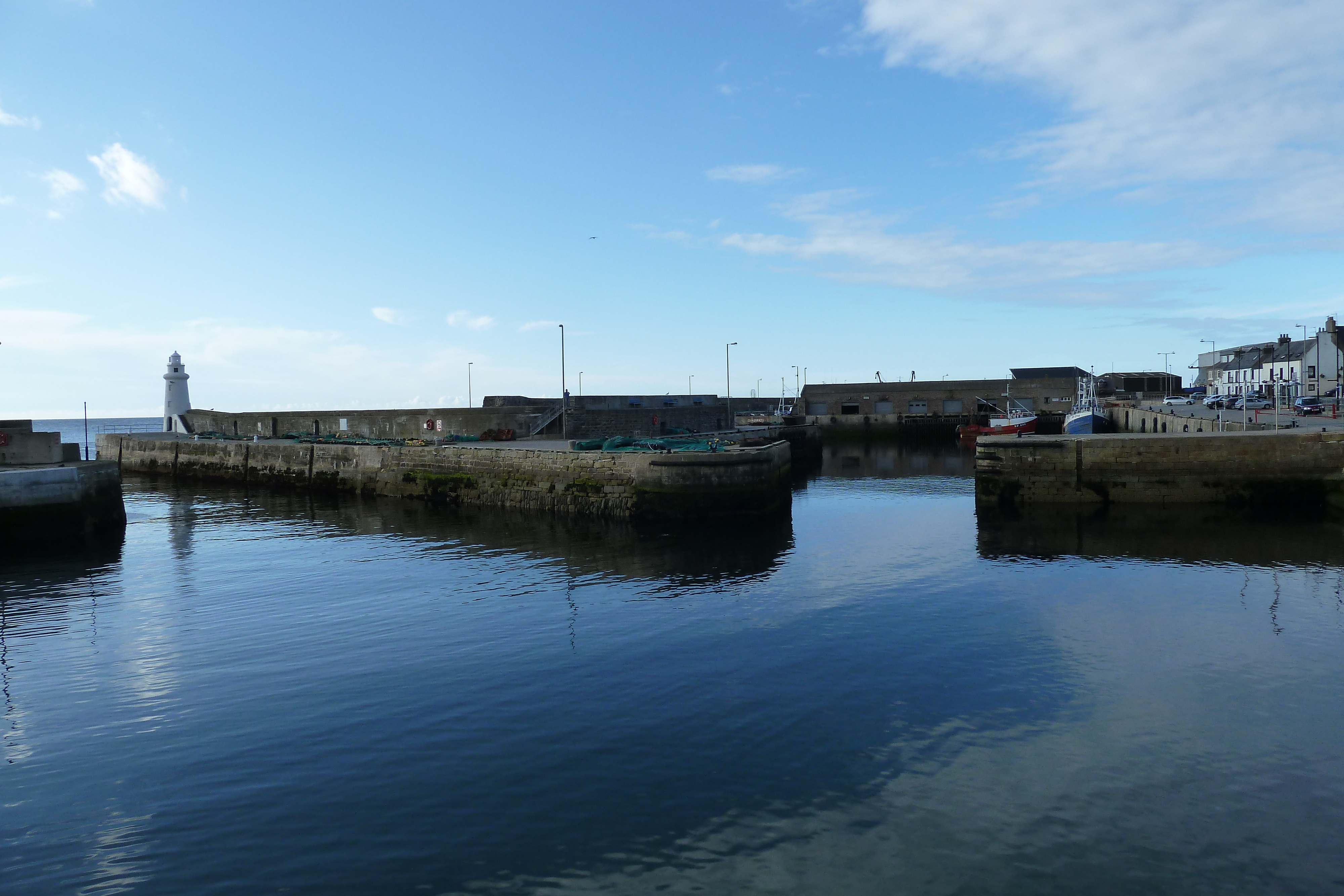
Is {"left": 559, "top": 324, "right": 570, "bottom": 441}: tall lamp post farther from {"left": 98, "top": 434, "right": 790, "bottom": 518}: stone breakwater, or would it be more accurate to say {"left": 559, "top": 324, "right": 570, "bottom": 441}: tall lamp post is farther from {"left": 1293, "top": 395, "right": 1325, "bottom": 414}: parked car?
{"left": 1293, "top": 395, "right": 1325, "bottom": 414}: parked car

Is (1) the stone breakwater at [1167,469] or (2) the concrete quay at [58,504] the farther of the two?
(1) the stone breakwater at [1167,469]

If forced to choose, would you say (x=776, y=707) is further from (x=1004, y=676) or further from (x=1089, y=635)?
(x=1089, y=635)

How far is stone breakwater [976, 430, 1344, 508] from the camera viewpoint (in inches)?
1134

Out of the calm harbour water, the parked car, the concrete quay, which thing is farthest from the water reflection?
the concrete quay

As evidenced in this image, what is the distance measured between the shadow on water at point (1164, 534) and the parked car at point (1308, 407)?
25.8 meters

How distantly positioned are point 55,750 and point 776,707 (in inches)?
386

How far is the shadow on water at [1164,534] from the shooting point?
22.4 metres

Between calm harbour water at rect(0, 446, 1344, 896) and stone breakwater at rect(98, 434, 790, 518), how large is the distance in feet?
26.5

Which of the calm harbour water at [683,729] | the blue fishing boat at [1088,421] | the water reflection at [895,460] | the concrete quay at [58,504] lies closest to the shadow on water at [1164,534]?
the calm harbour water at [683,729]

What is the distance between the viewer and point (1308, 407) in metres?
49.1

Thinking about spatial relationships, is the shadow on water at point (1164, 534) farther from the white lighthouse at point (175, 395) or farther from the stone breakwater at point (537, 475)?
the white lighthouse at point (175, 395)

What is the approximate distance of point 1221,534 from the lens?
25.3 metres

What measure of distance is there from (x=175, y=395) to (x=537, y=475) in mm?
44998

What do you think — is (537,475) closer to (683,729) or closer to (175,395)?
(683,729)
